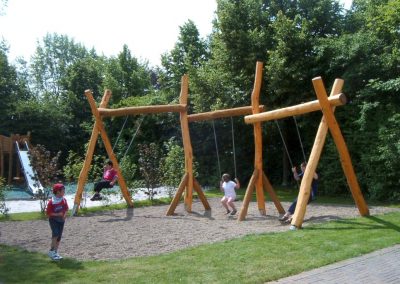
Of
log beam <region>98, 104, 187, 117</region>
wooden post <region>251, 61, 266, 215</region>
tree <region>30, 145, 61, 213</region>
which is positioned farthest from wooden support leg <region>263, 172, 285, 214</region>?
tree <region>30, 145, 61, 213</region>

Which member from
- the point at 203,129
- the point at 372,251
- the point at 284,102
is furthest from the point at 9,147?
the point at 372,251

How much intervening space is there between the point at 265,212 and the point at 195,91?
28.3 feet

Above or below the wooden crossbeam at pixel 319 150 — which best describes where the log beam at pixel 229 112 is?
above

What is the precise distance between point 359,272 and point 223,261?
1.89 metres

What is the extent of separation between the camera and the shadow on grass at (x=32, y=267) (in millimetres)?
6315

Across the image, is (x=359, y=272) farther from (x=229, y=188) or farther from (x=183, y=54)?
(x=183, y=54)

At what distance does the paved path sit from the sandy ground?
8.90ft

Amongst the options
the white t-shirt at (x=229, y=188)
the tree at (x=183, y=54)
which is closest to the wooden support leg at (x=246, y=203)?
the white t-shirt at (x=229, y=188)

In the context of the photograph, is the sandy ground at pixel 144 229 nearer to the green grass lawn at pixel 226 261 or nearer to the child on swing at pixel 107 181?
the green grass lawn at pixel 226 261

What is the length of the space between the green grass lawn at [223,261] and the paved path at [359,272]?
19 centimetres

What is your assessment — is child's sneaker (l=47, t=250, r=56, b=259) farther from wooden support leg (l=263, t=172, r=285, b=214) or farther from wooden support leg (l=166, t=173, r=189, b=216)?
wooden support leg (l=263, t=172, r=285, b=214)

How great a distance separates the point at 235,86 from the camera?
61.7 feet

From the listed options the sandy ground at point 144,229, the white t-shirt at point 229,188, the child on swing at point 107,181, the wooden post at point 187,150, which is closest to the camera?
the sandy ground at point 144,229

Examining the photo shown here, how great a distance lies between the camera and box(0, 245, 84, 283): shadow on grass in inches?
249
